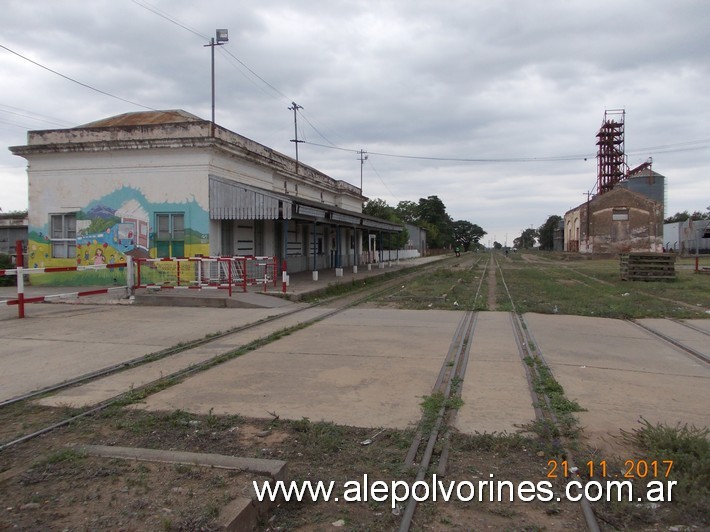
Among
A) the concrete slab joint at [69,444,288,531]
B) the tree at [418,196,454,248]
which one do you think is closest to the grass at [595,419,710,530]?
the concrete slab joint at [69,444,288,531]

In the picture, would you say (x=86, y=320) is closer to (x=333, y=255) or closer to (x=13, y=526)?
(x=13, y=526)

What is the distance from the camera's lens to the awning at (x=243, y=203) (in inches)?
774

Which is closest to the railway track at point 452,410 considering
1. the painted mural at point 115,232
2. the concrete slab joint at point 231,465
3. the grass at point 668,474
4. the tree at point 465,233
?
the grass at point 668,474

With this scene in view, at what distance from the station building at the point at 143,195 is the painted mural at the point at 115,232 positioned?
0.13ft

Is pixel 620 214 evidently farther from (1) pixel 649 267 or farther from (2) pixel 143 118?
(2) pixel 143 118

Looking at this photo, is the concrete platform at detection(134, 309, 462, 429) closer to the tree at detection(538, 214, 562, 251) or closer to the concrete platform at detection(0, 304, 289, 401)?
the concrete platform at detection(0, 304, 289, 401)

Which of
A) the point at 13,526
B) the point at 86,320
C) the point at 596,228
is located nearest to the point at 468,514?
the point at 13,526

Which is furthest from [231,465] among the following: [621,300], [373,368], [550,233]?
[550,233]

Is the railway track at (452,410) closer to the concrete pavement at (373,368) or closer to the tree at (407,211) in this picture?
the concrete pavement at (373,368)

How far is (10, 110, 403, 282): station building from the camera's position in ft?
67.8

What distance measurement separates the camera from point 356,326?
1168cm

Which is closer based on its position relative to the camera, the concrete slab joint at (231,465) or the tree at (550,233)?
the concrete slab joint at (231,465)

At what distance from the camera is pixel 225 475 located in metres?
3.83

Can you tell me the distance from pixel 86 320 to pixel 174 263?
29.1 feet
